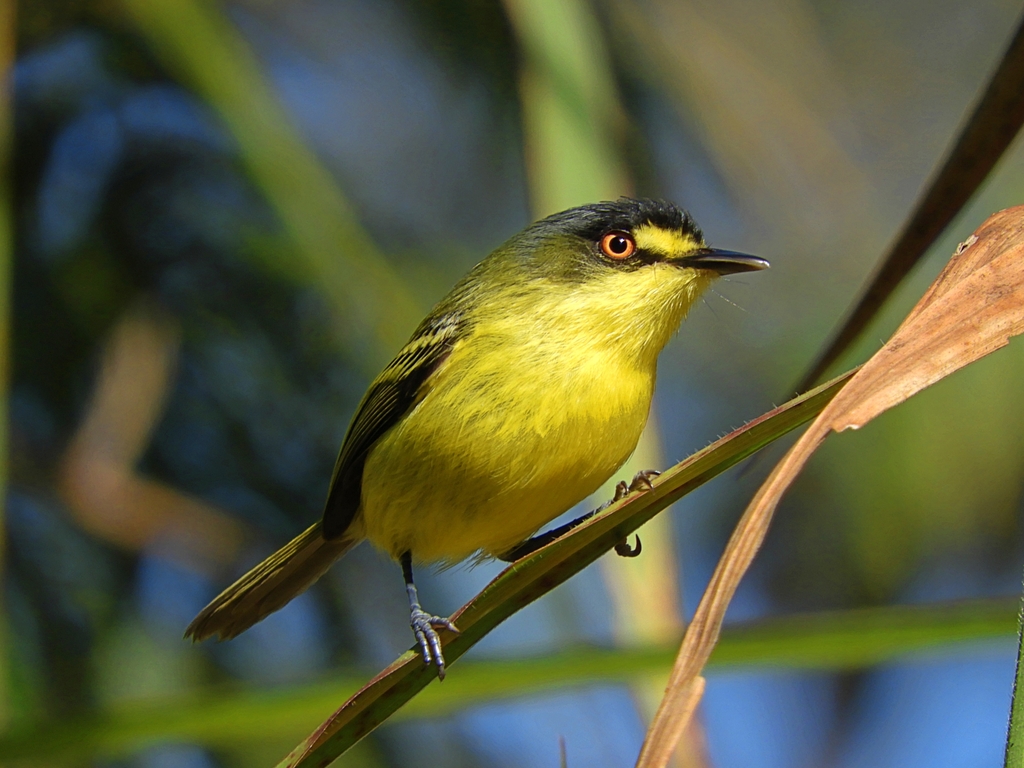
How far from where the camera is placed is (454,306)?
303 centimetres

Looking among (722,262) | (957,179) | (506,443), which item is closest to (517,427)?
(506,443)

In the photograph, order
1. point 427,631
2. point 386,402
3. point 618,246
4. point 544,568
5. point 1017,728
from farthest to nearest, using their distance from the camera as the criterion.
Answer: point 386,402
point 618,246
point 427,631
point 544,568
point 1017,728

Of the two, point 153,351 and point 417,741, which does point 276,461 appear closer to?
point 153,351

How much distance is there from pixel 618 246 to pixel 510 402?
653 mm

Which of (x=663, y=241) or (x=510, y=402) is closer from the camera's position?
(x=510, y=402)

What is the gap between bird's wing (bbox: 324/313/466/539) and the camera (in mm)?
2836

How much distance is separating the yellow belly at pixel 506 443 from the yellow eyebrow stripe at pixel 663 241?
0.39 m

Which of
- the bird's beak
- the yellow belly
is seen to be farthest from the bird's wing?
the bird's beak

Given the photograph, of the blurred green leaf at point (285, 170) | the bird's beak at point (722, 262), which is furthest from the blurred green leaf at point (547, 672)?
the blurred green leaf at point (285, 170)

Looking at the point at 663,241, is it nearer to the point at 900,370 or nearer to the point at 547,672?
the point at 547,672

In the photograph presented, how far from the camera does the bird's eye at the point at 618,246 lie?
9.20ft

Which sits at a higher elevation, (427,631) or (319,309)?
(319,309)

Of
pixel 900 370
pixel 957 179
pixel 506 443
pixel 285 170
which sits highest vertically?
pixel 285 170

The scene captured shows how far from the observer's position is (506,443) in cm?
238
